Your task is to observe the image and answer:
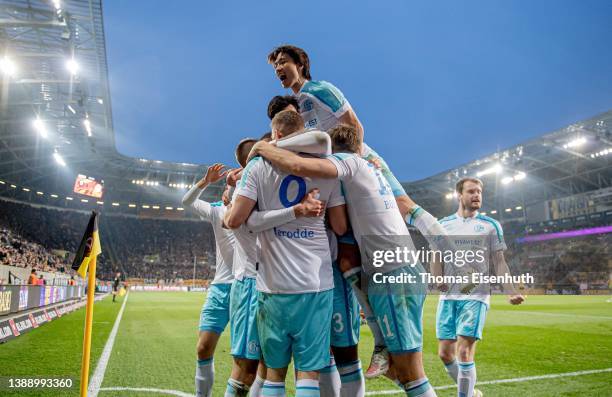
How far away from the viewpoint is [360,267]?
291 centimetres

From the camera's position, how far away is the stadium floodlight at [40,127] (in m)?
29.1

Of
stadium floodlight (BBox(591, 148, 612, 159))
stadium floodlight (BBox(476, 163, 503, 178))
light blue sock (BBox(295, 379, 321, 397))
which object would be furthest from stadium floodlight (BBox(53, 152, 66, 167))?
stadium floodlight (BBox(591, 148, 612, 159))

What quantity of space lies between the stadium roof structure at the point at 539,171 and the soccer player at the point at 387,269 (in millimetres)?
37523

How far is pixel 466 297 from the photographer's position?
15.2ft

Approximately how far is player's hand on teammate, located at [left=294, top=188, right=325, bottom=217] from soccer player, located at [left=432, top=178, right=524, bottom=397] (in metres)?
2.42

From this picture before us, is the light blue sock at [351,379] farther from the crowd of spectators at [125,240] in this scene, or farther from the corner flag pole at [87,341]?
the crowd of spectators at [125,240]

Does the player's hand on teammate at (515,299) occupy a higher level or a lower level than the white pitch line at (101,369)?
higher

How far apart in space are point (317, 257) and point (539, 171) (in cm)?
5123

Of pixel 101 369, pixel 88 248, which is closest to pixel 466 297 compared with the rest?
pixel 88 248

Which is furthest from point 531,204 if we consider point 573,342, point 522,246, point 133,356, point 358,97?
point 358,97

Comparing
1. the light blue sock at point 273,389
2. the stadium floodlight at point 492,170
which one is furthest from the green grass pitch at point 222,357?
the stadium floodlight at point 492,170

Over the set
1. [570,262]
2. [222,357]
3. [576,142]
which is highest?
[576,142]

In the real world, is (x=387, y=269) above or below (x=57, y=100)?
below

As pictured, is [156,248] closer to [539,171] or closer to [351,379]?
[539,171]
